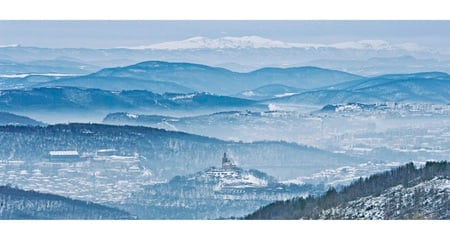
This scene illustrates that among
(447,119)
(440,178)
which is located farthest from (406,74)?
(440,178)

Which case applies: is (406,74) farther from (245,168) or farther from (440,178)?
(440,178)

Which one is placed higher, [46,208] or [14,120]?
[14,120]

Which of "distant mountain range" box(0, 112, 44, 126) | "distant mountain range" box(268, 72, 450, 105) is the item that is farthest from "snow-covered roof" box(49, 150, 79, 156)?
"distant mountain range" box(268, 72, 450, 105)

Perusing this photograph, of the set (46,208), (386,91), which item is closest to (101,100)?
(46,208)

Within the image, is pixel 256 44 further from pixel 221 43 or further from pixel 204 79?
pixel 204 79

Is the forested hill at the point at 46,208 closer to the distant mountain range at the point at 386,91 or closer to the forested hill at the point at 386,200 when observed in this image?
the forested hill at the point at 386,200

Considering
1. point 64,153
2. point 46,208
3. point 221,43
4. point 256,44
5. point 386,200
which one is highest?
point 256,44

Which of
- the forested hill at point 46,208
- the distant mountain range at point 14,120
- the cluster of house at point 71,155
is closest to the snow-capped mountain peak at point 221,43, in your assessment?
the forested hill at point 46,208
